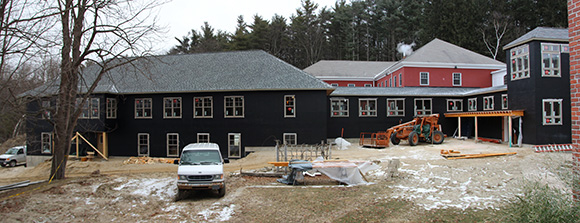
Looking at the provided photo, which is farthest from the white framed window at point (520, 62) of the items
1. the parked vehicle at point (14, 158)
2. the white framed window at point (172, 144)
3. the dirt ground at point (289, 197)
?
the parked vehicle at point (14, 158)

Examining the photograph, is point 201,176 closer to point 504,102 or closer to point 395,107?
point 395,107

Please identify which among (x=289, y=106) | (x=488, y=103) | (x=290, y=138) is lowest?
(x=290, y=138)

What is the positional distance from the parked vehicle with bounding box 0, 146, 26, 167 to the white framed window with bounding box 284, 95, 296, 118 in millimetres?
23771

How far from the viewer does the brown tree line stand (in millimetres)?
47688

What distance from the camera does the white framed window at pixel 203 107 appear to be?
25078mm

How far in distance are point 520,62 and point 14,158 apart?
38.9 m

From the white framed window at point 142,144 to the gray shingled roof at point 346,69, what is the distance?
2180 cm

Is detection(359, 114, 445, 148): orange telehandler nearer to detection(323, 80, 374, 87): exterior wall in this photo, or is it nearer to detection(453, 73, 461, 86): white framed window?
detection(453, 73, 461, 86): white framed window

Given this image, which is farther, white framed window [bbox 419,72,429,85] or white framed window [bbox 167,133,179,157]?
white framed window [bbox 419,72,429,85]

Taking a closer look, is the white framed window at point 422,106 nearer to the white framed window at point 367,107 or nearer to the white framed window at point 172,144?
the white framed window at point 367,107

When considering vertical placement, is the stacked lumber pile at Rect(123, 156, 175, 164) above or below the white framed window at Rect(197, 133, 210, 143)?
below

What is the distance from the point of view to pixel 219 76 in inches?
1024

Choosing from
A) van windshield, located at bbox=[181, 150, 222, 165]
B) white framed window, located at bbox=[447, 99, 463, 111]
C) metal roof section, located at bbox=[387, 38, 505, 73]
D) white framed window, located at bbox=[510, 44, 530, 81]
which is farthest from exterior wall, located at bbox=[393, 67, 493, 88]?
van windshield, located at bbox=[181, 150, 222, 165]

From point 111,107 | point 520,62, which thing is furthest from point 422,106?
point 111,107
